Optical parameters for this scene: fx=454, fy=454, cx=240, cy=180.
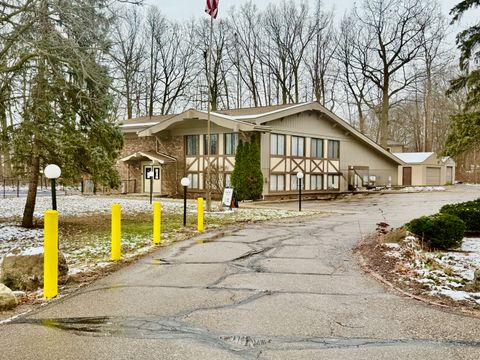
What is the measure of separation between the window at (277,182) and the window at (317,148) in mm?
3138

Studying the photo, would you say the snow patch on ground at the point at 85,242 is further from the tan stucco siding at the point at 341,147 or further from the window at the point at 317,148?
the window at the point at 317,148

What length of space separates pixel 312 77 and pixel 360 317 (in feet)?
135

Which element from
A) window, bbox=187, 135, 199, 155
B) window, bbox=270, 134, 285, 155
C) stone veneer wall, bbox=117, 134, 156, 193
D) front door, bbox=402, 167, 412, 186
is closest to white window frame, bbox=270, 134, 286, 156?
window, bbox=270, 134, 285, 155

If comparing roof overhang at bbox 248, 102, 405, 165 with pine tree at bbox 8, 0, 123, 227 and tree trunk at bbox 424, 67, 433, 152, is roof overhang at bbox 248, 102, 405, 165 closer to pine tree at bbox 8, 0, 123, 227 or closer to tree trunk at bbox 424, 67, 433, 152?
pine tree at bbox 8, 0, 123, 227

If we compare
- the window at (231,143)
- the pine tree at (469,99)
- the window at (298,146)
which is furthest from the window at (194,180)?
the pine tree at (469,99)

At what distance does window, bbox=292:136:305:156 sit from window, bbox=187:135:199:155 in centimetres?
559

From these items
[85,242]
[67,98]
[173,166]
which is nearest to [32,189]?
[67,98]

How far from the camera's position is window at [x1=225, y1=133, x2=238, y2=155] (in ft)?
80.1

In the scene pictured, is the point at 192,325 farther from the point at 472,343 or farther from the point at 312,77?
the point at 312,77

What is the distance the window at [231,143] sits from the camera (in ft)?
80.1

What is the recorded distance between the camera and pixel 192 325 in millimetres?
4785

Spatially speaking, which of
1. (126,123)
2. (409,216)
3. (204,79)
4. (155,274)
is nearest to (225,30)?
(204,79)

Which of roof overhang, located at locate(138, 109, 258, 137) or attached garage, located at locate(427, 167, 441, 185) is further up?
roof overhang, located at locate(138, 109, 258, 137)

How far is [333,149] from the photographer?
29.0 meters
